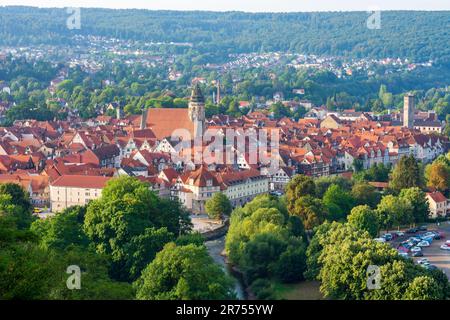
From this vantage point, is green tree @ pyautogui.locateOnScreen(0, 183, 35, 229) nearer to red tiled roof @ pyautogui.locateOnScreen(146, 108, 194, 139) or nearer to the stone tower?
red tiled roof @ pyautogui.locateOnScreen(146, 108, 194, 139)

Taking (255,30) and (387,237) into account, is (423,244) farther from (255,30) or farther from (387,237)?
(255,30)

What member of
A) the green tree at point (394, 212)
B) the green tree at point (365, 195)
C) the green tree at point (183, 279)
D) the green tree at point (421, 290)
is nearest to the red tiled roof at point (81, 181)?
the green tree at point (365, 195)

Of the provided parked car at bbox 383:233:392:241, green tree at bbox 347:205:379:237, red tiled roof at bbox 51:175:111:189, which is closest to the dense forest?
red tiled roof at bbox 51:175:111:189

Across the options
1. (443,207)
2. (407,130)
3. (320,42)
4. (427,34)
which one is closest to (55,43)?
(320,42)

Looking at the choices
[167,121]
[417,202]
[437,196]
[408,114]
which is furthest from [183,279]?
[408,114]

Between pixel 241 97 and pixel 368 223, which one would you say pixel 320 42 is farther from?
pixel 368 223

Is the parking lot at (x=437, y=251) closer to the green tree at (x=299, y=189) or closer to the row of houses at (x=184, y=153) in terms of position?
the green tree at (x=299, y=189)

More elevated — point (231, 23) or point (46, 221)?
point (231, 23)
